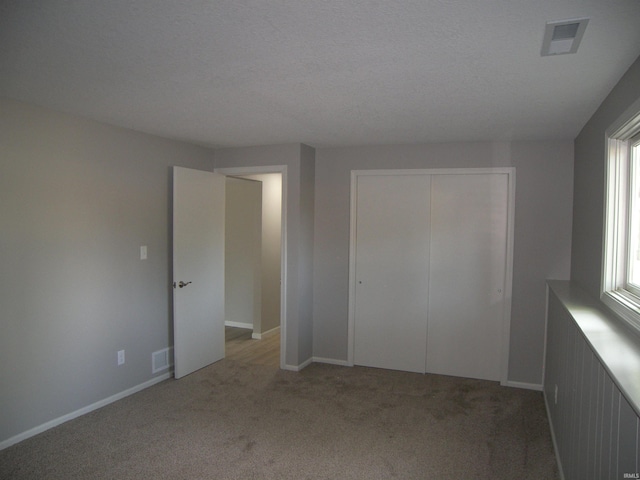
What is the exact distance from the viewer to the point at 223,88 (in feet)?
8.27

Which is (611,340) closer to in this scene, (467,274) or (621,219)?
(621,219)

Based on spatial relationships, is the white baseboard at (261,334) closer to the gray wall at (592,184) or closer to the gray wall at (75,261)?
the gray wall at (75,261)

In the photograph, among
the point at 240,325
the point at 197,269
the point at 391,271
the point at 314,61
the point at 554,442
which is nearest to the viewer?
the point at 314,61

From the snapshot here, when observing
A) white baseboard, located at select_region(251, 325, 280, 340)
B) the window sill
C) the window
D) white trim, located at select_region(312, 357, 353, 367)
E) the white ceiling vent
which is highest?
the white ceiling vent

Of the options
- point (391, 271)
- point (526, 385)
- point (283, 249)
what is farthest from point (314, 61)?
point (526, 385)

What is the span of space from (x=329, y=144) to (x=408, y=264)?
1416mm

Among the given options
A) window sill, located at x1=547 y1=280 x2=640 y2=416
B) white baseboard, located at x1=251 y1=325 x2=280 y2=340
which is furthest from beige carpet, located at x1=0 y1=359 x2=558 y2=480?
white baseboard, located at x1=251 y1=325 x2=280 y2=340

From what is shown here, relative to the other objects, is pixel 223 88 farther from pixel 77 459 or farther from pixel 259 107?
pixel 77 459

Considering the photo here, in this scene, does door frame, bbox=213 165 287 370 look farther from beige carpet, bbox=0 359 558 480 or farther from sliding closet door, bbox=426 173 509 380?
sliding closet door, bbox=426 173 509 380

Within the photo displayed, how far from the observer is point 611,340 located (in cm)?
181

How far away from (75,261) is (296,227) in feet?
6.30

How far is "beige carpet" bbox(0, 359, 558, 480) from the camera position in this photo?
262 centimetres

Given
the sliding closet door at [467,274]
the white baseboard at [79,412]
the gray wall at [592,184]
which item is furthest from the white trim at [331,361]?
the gray wall at [592,184]

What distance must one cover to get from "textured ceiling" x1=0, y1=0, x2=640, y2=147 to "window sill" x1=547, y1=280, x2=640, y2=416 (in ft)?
4.01
